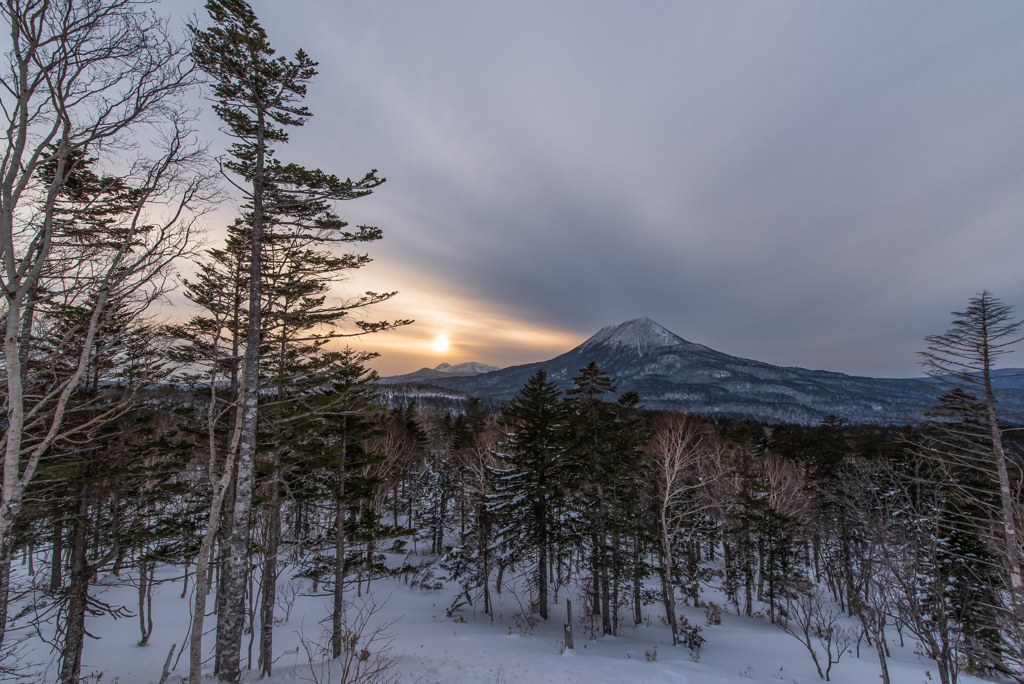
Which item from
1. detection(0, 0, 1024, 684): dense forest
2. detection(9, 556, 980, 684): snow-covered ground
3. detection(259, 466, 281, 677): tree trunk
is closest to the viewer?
detection(0, 0, 1024, 684): dense forest

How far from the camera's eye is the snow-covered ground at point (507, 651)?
37.2 ft

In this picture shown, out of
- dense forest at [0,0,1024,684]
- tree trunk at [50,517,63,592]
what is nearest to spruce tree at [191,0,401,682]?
dense forest at [0,0,1024,684]

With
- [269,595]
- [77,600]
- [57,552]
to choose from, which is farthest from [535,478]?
[57,552]

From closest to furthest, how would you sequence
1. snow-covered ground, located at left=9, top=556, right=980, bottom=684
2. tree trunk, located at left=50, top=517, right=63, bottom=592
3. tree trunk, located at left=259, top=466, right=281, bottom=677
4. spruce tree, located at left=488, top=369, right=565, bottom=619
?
snow-covered ground, located at left=9, top=556, right=980, bottom=684 → tree trunk, located at left=259, top=466, right=281, bottom=677 → tree trunk, located at left=50, top=517, right=63, bottom=592 → spruce tree, located at left=488, top=369, right=565, bottom=619

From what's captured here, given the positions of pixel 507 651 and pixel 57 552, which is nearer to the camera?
pixel 507 651

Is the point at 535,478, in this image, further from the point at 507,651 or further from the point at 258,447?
the point at 258,447

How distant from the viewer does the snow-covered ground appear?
37.2 feet

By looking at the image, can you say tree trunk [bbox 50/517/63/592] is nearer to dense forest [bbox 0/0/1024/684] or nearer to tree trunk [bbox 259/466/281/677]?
dense forest [bbox 0/0/1024/684]

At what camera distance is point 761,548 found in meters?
24.5

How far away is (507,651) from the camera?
543 inches

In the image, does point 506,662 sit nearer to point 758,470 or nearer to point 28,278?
point 28,278

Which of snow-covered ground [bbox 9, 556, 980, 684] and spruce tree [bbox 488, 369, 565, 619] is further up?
spruce tree [bbox 488, 369, 565, 619]

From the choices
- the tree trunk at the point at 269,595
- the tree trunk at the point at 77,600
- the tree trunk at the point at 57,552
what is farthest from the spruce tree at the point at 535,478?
the tree trunk at the point at 57,552

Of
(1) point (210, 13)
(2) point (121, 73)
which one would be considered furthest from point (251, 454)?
(1) point (210, 13)
